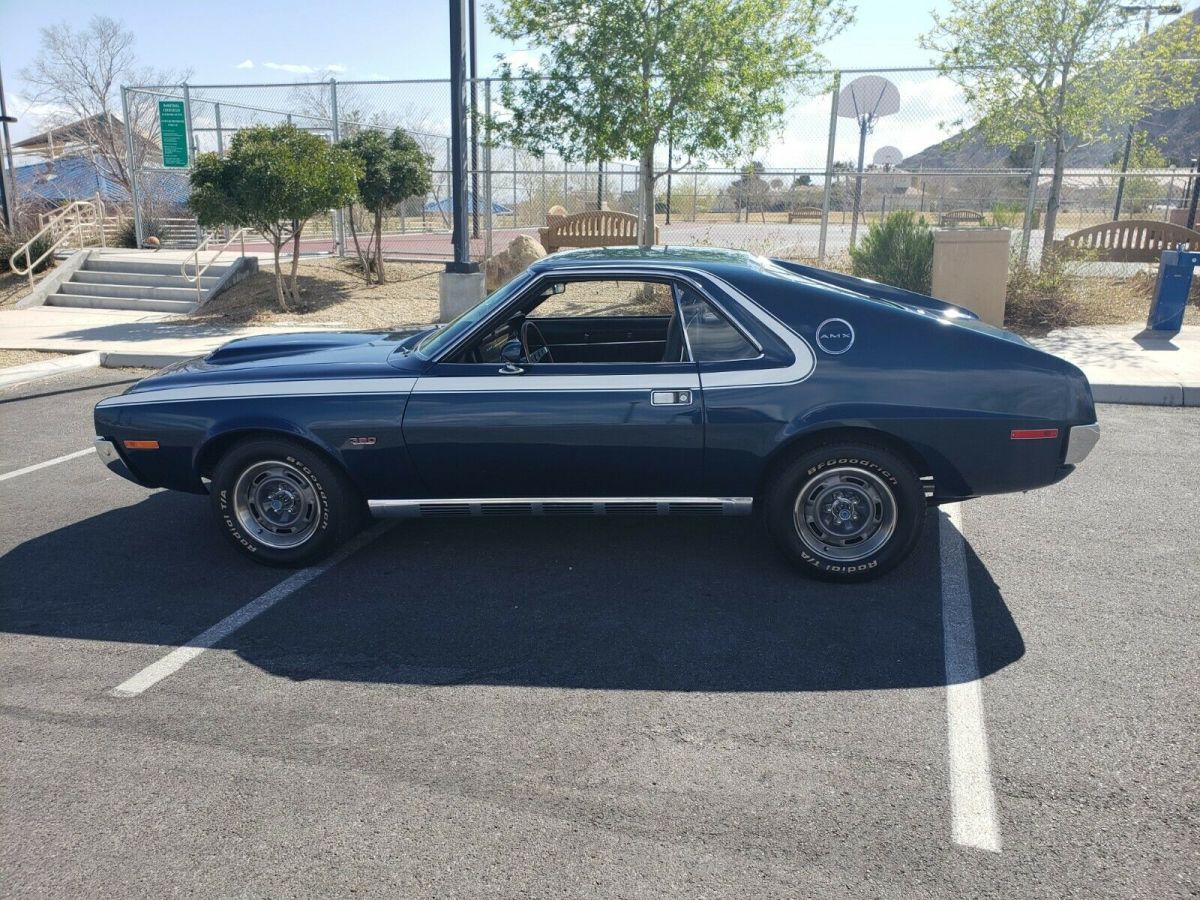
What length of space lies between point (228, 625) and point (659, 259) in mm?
2712

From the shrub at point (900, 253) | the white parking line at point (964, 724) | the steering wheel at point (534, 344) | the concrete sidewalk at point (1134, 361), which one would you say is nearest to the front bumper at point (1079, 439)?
the white parking line at point (964, 724)

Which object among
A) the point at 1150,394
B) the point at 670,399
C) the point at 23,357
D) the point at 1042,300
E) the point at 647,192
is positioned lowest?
the point at 23,357

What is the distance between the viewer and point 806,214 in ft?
61.3

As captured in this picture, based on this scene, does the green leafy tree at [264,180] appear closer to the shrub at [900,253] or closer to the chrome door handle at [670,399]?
the shrub at [900,253]

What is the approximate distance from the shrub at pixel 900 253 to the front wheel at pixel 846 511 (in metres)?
8.54

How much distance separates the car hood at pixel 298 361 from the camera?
4.79 metres

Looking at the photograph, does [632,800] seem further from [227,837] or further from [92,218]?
[92,218]

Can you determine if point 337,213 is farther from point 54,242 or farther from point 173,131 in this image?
point 54,242

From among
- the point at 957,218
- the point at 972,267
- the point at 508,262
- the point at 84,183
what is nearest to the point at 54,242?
the point at 508,262

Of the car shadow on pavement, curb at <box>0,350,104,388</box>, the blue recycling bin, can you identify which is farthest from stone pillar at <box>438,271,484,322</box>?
the blue recycling bin

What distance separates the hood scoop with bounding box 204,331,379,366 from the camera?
17.4 feet

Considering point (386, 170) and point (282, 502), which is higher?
point (386, 170)

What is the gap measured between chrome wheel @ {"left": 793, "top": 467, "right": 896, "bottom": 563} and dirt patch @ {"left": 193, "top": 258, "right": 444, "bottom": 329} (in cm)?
980

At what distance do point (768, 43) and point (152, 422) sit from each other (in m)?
10.4
